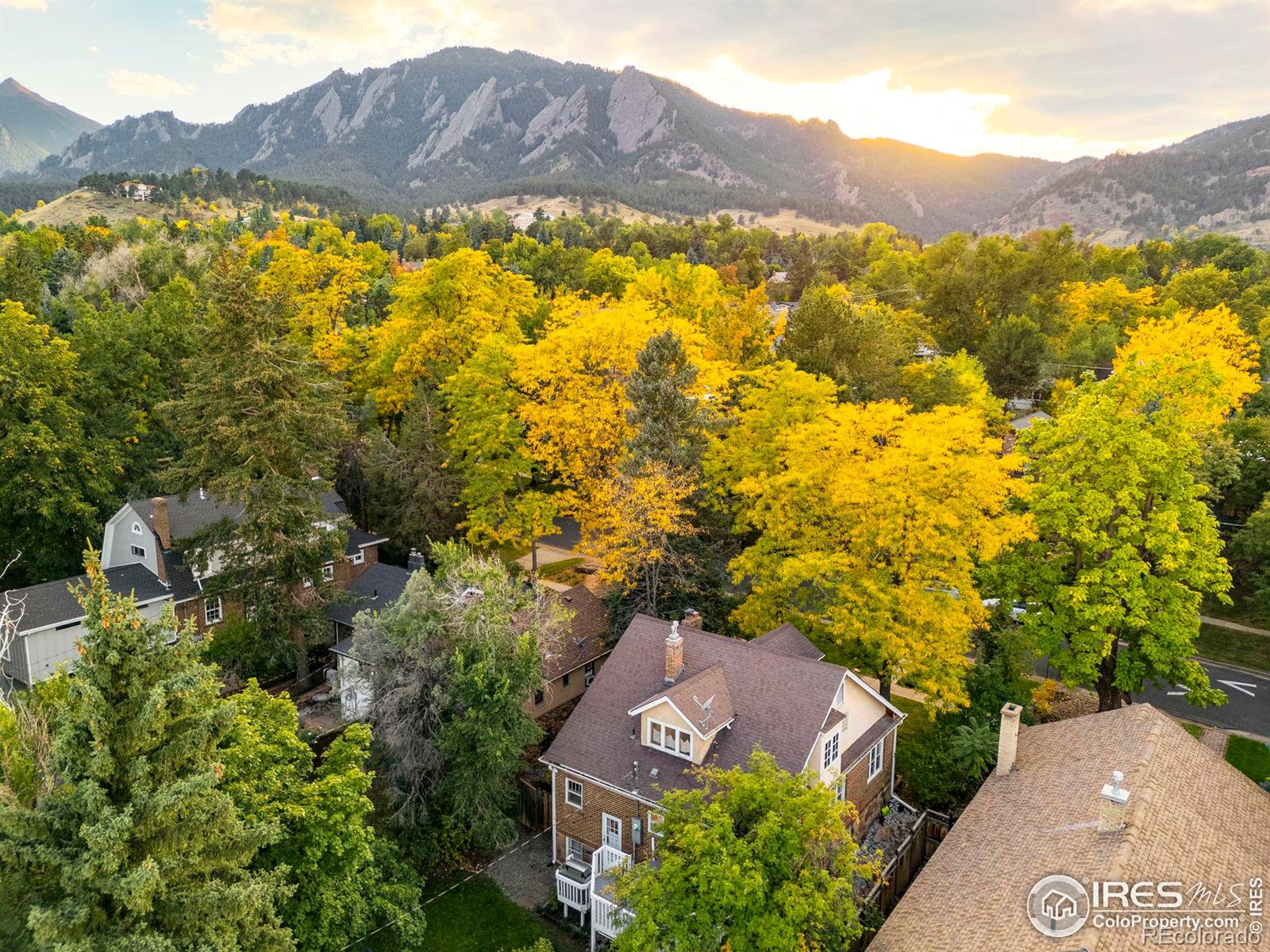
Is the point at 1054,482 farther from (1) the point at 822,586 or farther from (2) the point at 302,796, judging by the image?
(2) the point at 302,796

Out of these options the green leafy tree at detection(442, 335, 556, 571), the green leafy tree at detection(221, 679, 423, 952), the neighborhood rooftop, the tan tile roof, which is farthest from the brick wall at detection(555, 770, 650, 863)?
the green leafy tree at detection(442, 335, 556, 571)

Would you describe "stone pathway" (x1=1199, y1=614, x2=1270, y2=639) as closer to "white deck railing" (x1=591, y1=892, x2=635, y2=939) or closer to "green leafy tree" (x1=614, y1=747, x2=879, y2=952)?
"green leafy tree" (x1=614, y1=747, x2=879, y2=952)

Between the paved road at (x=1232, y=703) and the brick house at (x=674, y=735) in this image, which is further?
the paved road at (x=1232, y=703)

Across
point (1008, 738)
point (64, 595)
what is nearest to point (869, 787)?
point (1008, 738)

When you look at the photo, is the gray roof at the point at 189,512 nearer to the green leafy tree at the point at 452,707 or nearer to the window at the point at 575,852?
the green leafy tree at the point at 452,707

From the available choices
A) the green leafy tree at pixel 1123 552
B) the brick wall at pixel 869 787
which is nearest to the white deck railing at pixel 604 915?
the brick wall at pixel 869 787

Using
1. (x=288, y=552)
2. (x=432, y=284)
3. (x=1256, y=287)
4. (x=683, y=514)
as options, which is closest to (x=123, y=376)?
(x=432, y=284)

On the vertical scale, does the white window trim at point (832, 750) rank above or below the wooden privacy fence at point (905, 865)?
above

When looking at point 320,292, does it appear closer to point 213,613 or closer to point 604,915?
point 213,613
